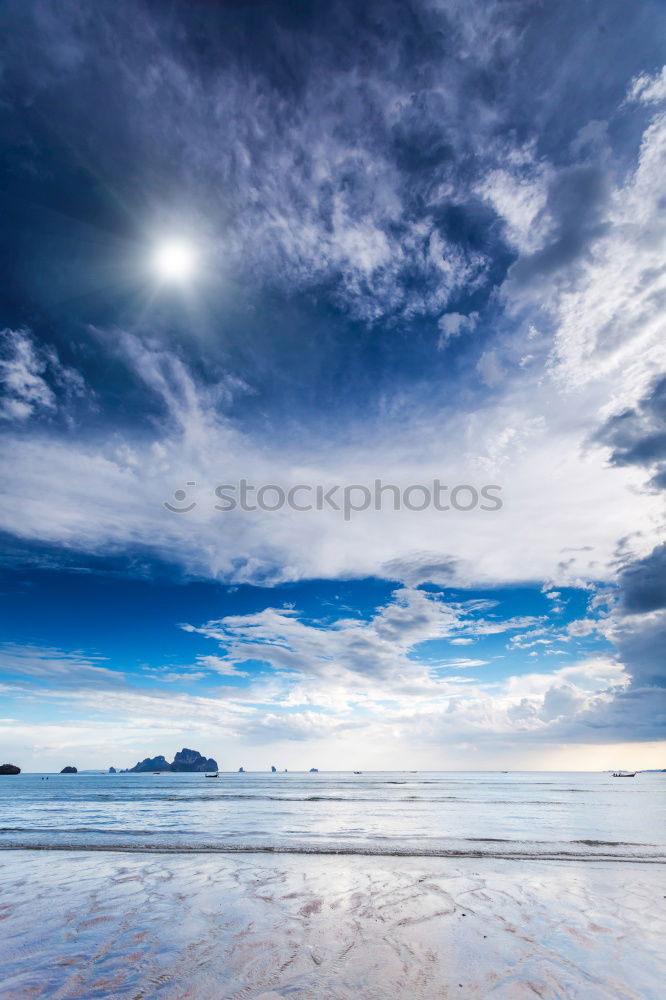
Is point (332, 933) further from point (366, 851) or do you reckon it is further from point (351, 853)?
point (366, 851)

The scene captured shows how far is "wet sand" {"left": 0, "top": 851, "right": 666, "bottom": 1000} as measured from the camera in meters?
7.48

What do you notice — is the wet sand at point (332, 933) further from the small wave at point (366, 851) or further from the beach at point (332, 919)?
the small wave at point (366, 851)

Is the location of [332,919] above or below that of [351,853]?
above

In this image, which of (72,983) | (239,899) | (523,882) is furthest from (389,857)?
(72,983)

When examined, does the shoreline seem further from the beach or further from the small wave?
the beach

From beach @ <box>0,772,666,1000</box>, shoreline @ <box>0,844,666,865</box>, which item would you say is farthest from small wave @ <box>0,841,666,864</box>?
beach @ <box>0,772,666,1000</box>

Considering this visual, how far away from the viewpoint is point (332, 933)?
985 cm

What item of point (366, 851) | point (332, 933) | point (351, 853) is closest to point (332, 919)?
point (332, 933)

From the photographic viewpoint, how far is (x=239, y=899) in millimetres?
12570

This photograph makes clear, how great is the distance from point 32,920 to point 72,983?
484cm

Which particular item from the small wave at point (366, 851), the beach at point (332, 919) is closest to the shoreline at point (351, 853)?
the small wave at point (366, 851)

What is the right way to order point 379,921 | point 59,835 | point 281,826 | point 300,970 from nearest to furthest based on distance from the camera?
1. point 300,970
2. point 379,921
3. point 59,835
4. point 281,826

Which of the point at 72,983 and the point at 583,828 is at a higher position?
the point at 72,983

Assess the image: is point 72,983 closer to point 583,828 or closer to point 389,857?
point 389,857
